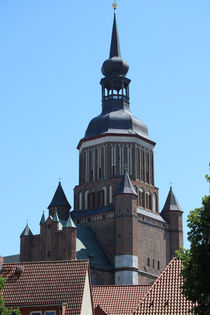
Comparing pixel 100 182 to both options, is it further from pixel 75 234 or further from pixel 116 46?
pixel 116 46

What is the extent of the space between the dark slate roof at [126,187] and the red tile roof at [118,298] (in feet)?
89.3

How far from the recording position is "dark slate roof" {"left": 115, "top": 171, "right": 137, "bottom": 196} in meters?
72.1

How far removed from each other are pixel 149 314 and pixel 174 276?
126 inches

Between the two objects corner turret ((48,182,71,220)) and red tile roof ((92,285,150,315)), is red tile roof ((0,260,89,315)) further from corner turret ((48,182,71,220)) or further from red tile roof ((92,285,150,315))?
corner turret ((48,182,71,220))

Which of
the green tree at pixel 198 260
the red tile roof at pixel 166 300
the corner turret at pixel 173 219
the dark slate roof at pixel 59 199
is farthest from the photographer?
the dark slate roof at pixel 59 199

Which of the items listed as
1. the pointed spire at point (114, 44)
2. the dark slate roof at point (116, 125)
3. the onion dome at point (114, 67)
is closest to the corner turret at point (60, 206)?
the dark slate roof at point (116, 125)

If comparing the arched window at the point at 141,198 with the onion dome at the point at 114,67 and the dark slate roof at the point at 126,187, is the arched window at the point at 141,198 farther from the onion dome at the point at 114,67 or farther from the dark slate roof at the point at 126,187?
the onion dome at the point at 114,67

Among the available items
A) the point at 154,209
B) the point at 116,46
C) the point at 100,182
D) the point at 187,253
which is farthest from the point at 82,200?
the point at 187,253

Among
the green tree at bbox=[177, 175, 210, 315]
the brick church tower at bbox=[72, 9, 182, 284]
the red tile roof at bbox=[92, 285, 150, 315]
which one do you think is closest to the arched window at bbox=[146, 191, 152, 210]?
the brick church tower at bbox=[72, 9, 182, 284]

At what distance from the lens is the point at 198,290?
26.1 metres

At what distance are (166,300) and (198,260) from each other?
6463mm

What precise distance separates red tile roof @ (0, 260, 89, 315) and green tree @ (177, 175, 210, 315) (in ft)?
24.4

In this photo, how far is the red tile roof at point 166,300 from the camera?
31359 mm

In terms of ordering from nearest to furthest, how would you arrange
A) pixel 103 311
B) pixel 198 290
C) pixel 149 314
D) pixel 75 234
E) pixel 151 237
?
pixel 198 290 → pixel 149 314 → pixel 103 311 → pixel 75 234 → pixel 151 237
